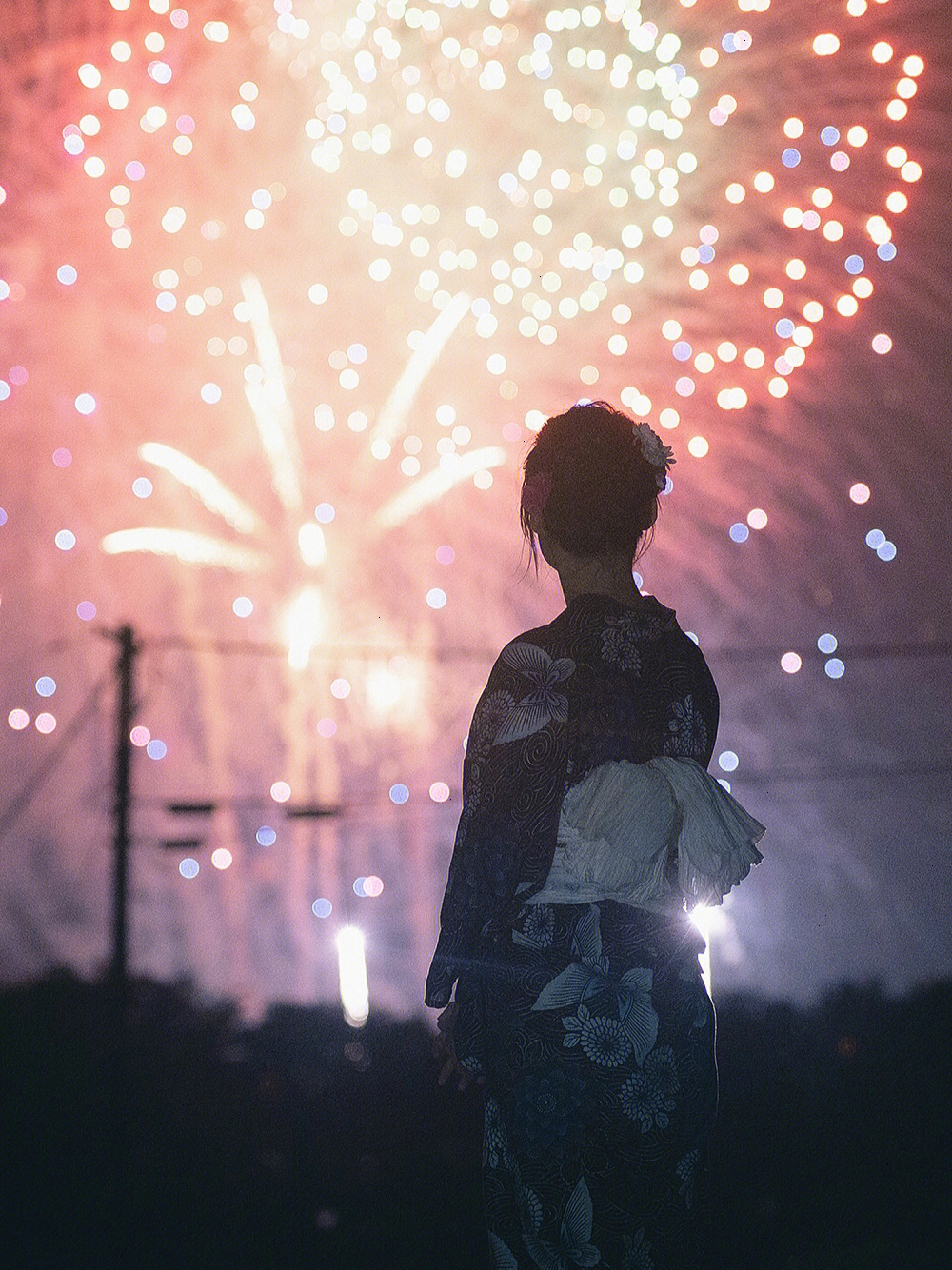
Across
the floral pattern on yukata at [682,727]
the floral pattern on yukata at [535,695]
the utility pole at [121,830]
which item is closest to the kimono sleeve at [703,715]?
the floral pattern on yukata at [682,727]

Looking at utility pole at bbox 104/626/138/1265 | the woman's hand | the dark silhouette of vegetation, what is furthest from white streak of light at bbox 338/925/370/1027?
the woman's hand

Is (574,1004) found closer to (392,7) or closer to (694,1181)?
(694,1181)

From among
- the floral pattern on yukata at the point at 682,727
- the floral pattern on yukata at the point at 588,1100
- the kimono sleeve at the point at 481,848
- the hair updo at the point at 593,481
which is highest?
the hair updo at the point at 593,481

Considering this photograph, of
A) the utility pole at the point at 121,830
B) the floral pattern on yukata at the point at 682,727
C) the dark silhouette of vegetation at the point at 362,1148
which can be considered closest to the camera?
the floral pattern on yukata at the point at 682,727

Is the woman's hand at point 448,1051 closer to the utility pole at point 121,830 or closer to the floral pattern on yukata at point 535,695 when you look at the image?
the floral pattern on yukata at point 535,695

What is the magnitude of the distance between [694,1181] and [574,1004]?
26cm

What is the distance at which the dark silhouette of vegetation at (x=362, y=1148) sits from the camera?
8.52ft

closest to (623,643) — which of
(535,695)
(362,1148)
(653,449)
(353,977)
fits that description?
(535,695)

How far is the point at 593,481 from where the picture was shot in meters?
1.41

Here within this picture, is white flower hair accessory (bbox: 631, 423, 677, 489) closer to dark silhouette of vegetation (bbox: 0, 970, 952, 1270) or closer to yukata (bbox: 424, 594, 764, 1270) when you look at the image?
yukata (bbox: 424, 594, 764, 1270)

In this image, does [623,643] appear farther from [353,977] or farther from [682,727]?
[353,977]

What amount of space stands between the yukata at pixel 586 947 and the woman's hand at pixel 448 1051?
1cm

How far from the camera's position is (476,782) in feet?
4.46

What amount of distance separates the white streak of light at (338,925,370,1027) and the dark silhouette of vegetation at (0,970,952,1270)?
8cm
